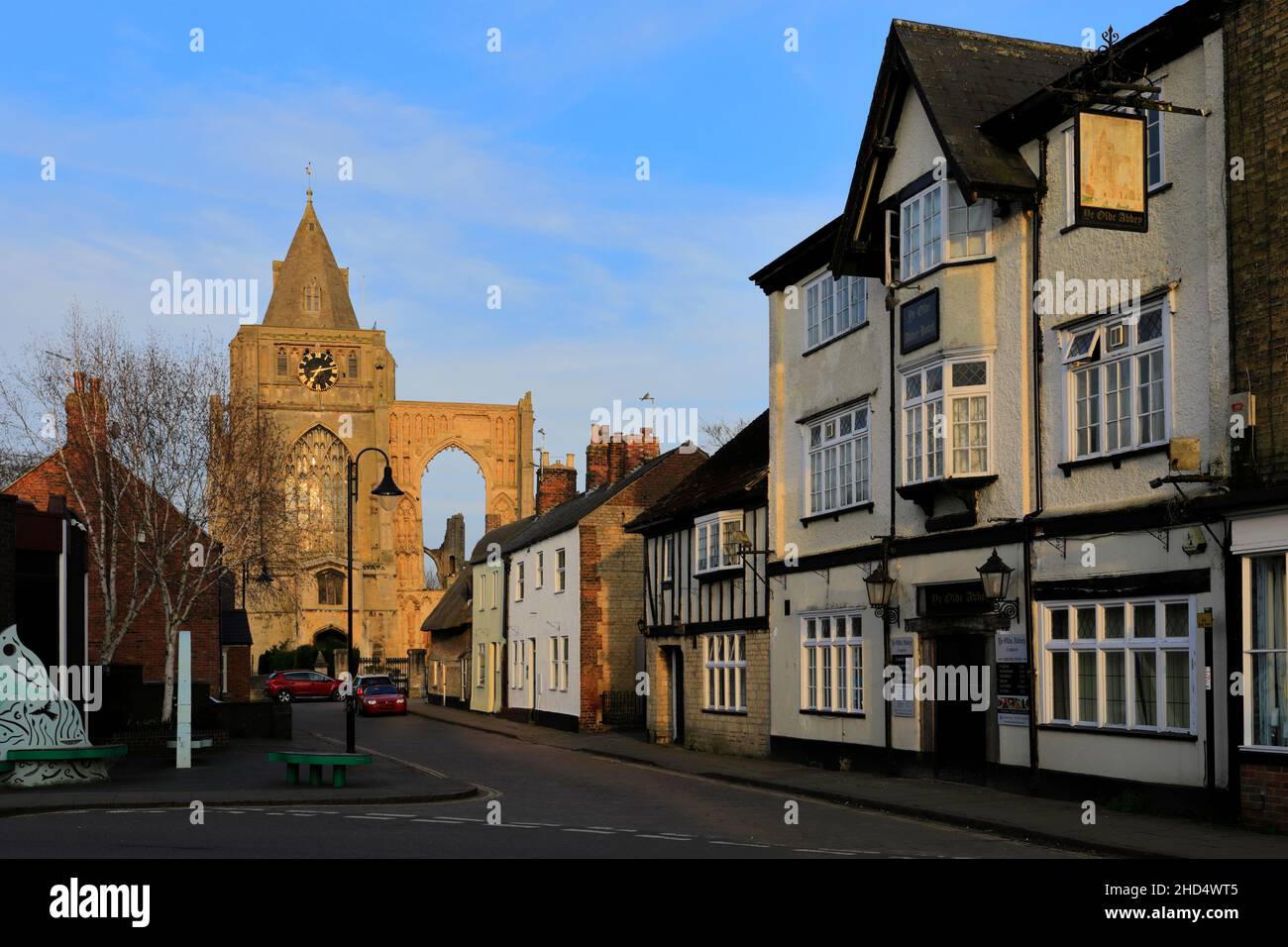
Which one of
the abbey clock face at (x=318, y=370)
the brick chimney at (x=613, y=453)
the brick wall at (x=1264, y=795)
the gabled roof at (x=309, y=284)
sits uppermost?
the gabled roof at (x=309, y=284)

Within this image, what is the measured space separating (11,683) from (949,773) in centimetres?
1544

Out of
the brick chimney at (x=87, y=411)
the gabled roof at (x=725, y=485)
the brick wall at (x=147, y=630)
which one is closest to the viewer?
the gabled roof at (x=725, y=485)

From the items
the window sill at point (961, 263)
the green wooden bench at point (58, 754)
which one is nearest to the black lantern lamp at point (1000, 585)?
the window sill at point (961, 263)

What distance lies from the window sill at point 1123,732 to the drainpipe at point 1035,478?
1.34 feet

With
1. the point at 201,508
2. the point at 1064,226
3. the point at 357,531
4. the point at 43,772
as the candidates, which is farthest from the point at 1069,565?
the point at 357,531

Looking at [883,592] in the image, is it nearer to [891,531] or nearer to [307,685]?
[891,531]

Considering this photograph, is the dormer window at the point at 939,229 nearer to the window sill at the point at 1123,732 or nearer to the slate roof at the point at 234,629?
the window sill at the point at 1123,732

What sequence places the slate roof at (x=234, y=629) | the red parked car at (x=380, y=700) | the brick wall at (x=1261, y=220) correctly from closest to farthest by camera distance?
the brick wall at (x=1261, y=220) → the slate roof at (x=234, y=629) → the red parked car at (x=380, y=700)

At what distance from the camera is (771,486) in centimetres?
3008

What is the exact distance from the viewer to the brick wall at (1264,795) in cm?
1580

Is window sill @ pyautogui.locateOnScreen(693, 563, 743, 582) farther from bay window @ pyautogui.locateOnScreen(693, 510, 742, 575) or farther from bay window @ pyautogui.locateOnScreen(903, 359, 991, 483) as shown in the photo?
bay window @ pyautogui.locateOnScreen(903, 359, 991, 483)

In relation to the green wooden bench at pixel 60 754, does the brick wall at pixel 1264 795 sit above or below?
Result: above

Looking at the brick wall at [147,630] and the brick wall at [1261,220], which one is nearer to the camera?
the brick wall at [1261,220]

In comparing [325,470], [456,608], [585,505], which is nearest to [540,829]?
[585,505]
